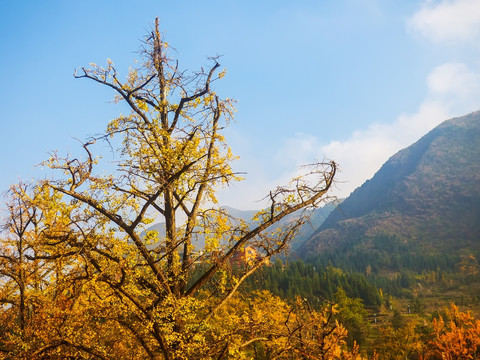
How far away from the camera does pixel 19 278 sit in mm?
13297

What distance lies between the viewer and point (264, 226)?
5.64 m

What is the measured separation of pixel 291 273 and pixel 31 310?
96.4 metres

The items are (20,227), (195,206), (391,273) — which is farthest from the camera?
(391,273)

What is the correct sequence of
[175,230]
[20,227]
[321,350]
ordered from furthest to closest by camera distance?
[20,227] → [175,230] → [321,350]

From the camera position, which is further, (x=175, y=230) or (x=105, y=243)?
(x=175, y=230)

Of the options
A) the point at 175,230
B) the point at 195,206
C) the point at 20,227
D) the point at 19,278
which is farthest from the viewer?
the point at 20,227

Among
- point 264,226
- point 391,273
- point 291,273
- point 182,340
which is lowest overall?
point 391,273

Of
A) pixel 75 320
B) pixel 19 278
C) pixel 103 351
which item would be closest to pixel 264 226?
pixel 103 351

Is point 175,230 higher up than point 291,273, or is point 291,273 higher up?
point 175,230

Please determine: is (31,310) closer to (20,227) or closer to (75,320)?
(20,227)

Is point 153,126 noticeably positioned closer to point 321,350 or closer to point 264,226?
point 264,226

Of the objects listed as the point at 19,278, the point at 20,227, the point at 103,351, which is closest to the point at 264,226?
the point at 103,351

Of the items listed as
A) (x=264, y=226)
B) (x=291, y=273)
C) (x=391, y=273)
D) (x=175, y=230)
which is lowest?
(x=391, y=273)

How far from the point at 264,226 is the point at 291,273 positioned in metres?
104
